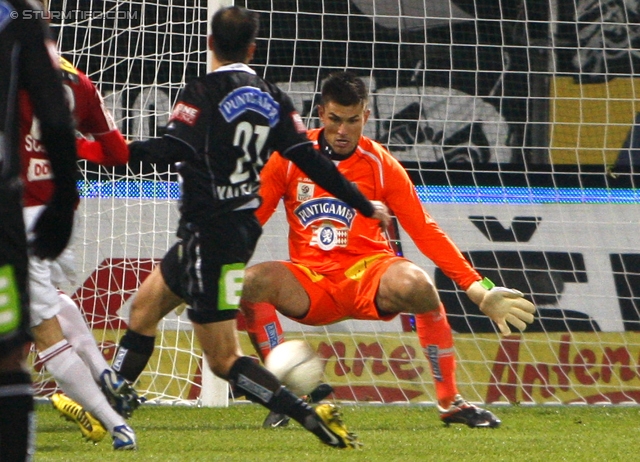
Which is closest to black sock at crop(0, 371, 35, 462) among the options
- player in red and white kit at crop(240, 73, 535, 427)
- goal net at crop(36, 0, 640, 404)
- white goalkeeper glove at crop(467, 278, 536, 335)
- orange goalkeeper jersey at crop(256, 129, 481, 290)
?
white goalkeeper glove at crop(467, 278, 536, 335)

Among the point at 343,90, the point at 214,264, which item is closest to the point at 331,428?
the point at 214,264

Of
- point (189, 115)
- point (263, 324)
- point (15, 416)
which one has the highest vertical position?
point (189, 115)

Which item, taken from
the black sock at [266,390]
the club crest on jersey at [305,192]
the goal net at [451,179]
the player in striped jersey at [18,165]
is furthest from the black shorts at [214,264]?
the goal net at [451,179]

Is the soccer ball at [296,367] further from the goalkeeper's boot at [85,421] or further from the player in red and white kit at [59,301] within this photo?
the goalkeeper's boot at [85,421]

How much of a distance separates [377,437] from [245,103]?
1.48 m

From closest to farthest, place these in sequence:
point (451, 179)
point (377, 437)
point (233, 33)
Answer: point (233, 33) → point (377, 437) → point (451, 179)

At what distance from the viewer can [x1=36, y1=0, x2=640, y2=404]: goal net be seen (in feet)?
19.8

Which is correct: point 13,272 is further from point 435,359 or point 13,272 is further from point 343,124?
point 343,124

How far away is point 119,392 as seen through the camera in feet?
13.1

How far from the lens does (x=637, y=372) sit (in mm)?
6078

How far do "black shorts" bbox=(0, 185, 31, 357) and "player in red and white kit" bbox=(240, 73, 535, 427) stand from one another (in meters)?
2.65

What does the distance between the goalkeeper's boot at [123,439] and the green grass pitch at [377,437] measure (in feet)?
0.18

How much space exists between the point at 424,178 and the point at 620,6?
1968mm

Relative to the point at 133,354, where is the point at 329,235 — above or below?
above
